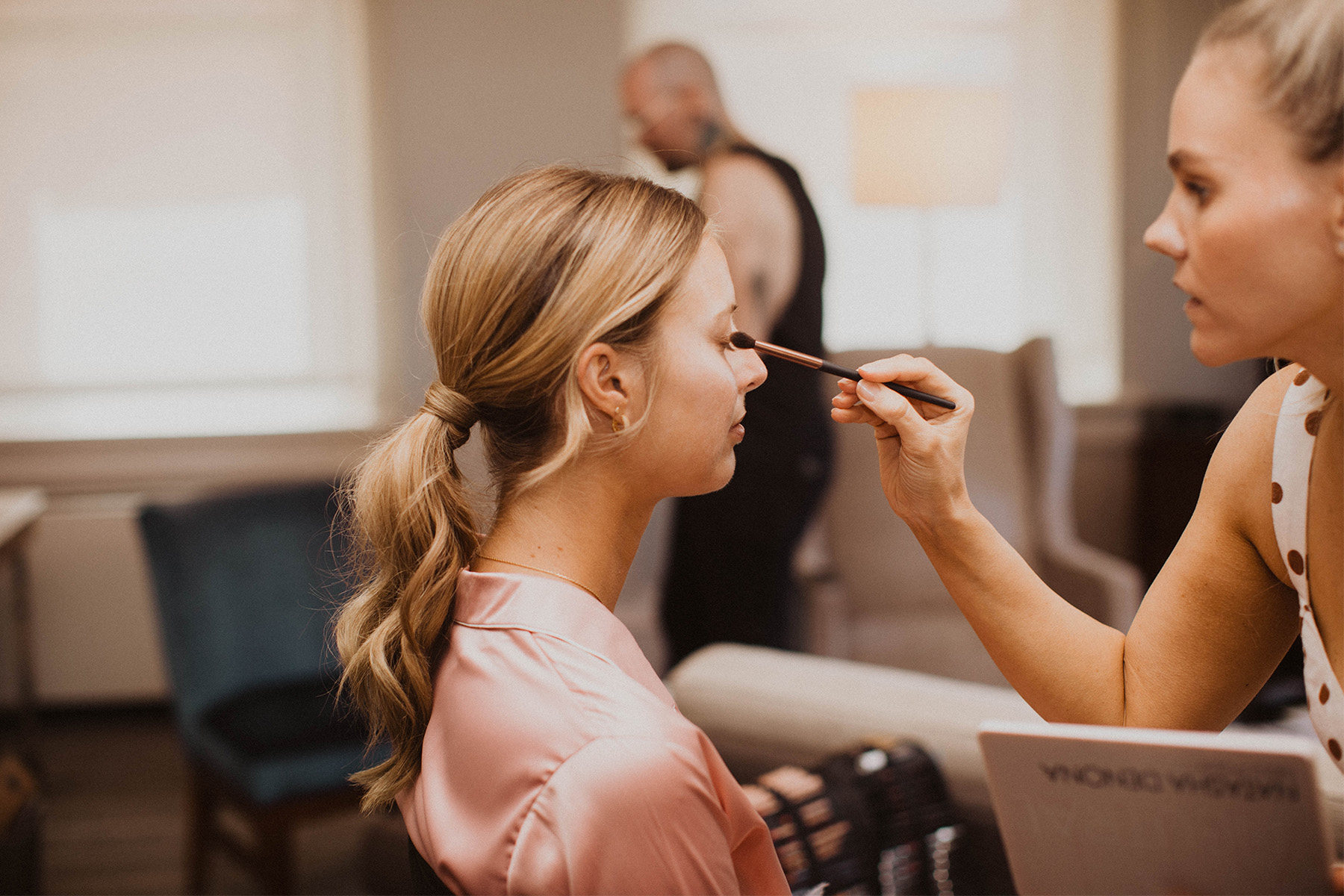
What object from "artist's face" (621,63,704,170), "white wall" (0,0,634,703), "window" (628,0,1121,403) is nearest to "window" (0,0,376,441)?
"white wall" (0,0,634,703)

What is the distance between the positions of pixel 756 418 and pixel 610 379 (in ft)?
4.35

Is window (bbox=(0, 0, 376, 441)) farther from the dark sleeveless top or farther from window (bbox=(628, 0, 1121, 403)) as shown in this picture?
the dark sleeveless top

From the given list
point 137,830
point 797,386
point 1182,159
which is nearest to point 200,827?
point 137,830

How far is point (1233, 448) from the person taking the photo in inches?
33.6

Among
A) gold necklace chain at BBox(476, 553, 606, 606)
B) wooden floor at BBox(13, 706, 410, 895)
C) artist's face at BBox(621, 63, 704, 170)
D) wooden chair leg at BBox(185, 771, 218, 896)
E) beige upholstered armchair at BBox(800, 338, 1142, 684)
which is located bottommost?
wooden floor at BBox(13, 706, 410, 895)

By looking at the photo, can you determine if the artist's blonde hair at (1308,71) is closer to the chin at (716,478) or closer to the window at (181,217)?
the chin at (716,478)

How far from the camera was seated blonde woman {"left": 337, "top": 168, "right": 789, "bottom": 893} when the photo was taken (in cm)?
65

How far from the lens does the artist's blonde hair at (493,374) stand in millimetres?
760

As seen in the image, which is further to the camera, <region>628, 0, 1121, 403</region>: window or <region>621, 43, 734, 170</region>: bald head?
<region>628, 0, 1121, 403</region>: window

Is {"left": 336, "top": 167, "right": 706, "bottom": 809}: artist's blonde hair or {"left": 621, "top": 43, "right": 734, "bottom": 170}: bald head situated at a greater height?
{"left": 621, "top": 43, "right": 734, "bottom": 170}: bald head

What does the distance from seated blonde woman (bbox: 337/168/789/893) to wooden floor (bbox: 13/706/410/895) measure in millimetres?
914

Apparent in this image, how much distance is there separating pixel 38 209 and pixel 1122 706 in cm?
335

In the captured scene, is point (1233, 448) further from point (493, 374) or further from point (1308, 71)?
point (493, 374)

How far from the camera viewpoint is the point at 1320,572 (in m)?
0.78
